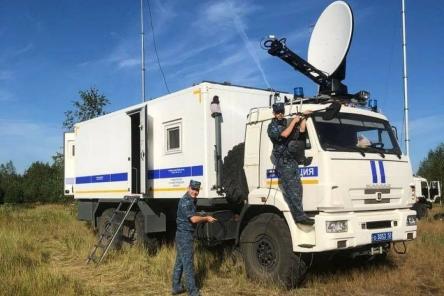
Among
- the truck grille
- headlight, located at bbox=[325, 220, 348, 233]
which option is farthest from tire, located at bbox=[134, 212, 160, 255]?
the truck grille

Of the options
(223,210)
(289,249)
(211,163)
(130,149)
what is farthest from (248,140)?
(130,149)

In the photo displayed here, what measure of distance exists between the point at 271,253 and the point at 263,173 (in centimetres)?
128

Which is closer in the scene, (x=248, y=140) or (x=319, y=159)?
(x=319, y=159)

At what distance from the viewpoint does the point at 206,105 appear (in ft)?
31.1

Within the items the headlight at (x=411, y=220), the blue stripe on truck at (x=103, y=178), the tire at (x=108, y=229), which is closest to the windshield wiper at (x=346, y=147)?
the headlight at (x=411, y=220)

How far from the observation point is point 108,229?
12.6m

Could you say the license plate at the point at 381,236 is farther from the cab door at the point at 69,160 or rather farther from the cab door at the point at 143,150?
the cab door at the point at 69,160

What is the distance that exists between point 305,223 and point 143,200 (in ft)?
15.8

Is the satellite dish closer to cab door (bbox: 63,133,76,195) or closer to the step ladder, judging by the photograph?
the step ladder

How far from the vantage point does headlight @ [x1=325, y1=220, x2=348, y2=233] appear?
23.9 ft

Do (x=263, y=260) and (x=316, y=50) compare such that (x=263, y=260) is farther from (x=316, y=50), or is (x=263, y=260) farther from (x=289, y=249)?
(x=316, y=50)

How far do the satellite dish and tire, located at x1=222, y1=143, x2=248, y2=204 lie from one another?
213 cm

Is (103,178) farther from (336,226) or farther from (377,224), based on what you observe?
(377,224)


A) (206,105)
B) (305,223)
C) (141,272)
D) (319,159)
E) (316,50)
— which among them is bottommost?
(141,272)
